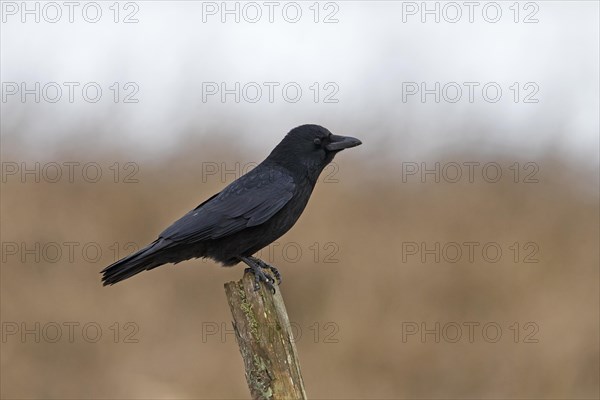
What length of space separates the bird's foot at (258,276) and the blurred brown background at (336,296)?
10.1 ft

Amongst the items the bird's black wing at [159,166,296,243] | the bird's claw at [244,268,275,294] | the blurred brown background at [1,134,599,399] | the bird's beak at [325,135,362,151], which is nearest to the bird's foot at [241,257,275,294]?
the bird's claw at [244,268,275,294]

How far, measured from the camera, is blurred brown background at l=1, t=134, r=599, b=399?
30.1ft

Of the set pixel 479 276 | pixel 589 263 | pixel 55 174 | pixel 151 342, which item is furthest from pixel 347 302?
pixel 55 174

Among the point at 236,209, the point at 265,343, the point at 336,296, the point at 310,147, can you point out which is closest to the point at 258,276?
the point at 265,343

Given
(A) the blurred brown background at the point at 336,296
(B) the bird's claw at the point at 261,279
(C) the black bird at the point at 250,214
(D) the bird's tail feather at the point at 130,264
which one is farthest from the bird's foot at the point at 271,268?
(A) the blurred brown background at the point at 336,296

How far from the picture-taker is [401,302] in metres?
9.59

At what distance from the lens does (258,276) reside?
5.48 meters

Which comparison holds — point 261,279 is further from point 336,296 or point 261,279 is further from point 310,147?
point 336,296

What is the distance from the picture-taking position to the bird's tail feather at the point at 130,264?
5859 millimetres

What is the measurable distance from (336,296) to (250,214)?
11.5 feet

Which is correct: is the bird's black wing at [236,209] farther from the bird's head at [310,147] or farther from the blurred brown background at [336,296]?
the blurred brown background at [336,296]

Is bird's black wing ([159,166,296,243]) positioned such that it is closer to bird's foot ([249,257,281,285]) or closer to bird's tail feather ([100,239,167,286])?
bird's tail feather ([100,239,167,286])

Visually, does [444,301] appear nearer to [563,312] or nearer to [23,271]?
[563,312]

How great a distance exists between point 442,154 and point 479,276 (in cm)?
160
